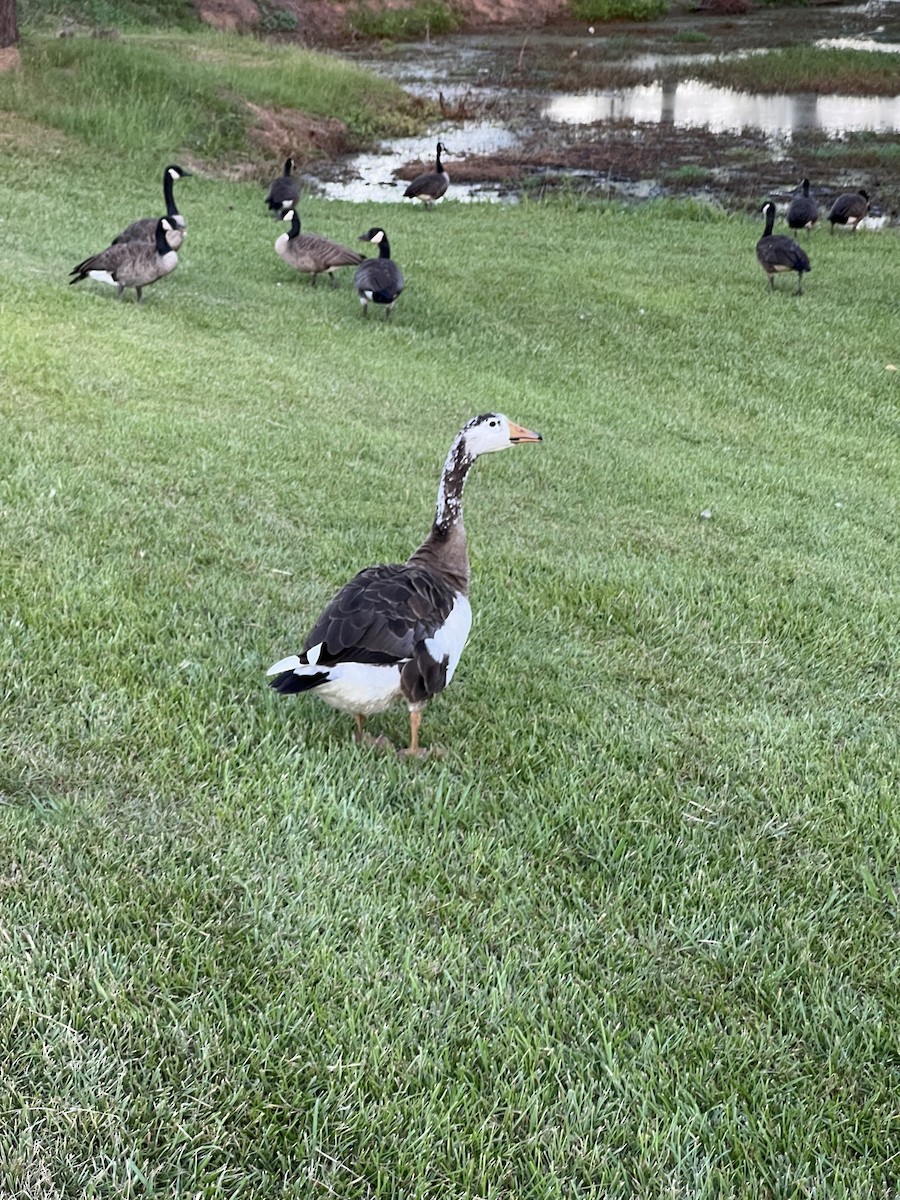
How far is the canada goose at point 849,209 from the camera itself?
1823 centimetres

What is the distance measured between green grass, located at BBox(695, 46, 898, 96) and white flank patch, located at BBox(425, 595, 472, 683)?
40137 millimetres

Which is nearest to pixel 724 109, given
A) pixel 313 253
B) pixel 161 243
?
pixel 313 253

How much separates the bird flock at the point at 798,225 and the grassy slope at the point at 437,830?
23.3ft

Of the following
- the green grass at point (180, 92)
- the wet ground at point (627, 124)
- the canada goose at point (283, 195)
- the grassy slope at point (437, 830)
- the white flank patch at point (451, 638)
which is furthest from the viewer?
the wet ground at point (627, 124)

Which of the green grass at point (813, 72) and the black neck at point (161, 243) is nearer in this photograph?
the black neck at point (161, 243)

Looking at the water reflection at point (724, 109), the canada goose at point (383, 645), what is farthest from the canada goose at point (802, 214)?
the canada goose at point (383, 645)

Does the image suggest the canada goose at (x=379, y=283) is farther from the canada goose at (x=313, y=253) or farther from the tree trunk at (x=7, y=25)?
the tree trunk at (x=7, y=25)

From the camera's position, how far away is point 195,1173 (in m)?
2.12

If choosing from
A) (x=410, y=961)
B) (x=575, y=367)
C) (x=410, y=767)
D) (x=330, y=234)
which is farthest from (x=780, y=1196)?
(x=330, y=234)

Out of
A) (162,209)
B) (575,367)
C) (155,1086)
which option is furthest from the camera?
(162,209)

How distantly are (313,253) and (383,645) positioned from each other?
35.0ft

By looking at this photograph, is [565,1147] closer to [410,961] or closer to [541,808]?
[410,961]

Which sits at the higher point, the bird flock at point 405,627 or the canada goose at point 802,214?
the canada goose at point 802,214

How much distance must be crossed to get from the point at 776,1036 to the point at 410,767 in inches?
60.6
